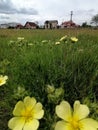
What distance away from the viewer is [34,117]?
1.30 meters

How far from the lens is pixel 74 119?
3.94 ft

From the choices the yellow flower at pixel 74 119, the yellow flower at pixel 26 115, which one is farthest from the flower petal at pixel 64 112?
the yellow flower at pixel 26 115

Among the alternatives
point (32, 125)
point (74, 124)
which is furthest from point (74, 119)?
point (32, 125)

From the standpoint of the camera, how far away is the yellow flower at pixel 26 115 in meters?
1.29

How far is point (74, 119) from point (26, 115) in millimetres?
216

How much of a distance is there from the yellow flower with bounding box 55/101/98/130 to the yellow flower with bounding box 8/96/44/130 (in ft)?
0.41

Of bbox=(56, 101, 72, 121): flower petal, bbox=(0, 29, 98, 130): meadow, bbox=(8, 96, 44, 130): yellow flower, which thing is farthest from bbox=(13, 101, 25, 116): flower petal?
bbox=(0, 29, 98, 130): meadow

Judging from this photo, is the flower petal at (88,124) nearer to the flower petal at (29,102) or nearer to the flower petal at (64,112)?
the flower petal at (64,112)

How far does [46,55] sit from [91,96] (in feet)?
2.08

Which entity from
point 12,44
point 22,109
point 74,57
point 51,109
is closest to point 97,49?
point 74,57

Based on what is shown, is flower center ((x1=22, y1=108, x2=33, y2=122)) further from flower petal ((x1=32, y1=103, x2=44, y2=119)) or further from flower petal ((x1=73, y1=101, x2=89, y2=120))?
flower petal ((x1=73, y1=101, x2=89, y2=120))

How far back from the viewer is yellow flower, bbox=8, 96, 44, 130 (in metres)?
1.29

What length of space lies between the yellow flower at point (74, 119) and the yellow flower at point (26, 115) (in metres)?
0.13

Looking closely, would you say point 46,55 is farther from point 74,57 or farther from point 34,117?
point 34,117
